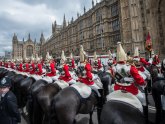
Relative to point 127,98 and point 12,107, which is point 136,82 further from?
point 12,107

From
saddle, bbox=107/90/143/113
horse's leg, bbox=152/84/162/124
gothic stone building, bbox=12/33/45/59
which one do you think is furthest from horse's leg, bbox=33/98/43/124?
gothic stone building, bbox=12/33/45/59

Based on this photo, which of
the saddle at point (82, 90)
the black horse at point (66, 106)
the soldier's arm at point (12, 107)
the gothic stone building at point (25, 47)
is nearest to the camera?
the soldier's arm at point (12, 107)

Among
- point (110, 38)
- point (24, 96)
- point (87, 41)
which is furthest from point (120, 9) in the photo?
point (24, 96)

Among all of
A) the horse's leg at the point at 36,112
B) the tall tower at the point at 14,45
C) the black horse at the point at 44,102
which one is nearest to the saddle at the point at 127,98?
the black horse at the point at 44,102

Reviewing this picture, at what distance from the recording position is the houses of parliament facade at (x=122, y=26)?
933 inches

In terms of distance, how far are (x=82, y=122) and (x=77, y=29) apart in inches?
2133

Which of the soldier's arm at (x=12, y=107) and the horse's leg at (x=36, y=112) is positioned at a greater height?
the soldier's arm at (x=12, y=107)

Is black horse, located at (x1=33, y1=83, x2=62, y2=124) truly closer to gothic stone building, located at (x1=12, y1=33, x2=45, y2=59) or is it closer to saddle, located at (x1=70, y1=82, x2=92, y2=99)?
saddle, located at (x1=70, y1=82, x2=92, y2=99)

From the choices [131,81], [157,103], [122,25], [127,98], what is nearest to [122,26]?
[122,25]

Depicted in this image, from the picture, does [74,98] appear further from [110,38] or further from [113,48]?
[110,38]

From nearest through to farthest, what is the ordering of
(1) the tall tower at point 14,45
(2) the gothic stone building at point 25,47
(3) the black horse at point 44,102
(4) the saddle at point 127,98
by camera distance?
1. (4) the saddle at point 127,98
2. (3) the black horse at point 44,102
3. (2) the gothic stone building at point 25,47
4. (1) the tall tower at point 14,45

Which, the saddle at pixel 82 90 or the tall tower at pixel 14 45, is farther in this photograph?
the tall tower at pixel 14 45

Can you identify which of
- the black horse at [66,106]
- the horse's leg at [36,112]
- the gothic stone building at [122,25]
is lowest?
the horse's leg at [36,112]

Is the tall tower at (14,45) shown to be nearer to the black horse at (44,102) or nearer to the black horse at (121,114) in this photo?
the black horse at (44,102)
